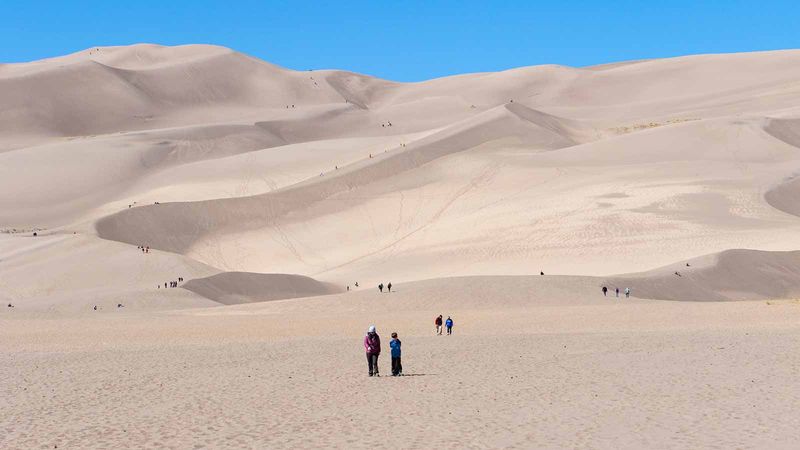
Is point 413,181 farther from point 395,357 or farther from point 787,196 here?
point 395,357

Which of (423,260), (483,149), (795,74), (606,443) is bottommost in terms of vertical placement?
(606,443)

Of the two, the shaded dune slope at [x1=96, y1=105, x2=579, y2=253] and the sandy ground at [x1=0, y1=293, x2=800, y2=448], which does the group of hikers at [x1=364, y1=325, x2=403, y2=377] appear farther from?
the shaded dune slope at [x1=96, y1=105, x2=579, y2=253]

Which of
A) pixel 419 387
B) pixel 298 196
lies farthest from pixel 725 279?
pixel 298 196

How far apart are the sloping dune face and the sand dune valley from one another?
32cm

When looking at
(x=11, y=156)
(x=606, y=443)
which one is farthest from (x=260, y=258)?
(x=606, y=443)

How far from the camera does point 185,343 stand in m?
26.0

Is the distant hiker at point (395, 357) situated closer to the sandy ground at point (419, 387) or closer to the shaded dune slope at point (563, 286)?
the sandy ground at point (419, 387)

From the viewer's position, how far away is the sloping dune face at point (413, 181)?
5488 centimetres

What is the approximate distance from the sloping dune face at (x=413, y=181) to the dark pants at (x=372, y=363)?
23839 millimetres

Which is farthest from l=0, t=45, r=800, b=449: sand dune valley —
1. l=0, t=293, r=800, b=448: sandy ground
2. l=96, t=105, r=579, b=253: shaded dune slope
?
l=96, t=105, r=579, b=253: shaded dune slope

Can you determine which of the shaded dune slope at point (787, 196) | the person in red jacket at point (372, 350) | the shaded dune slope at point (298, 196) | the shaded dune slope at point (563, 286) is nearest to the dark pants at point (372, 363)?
the person in red jacket at point (372, 350)

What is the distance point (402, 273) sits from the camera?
52.3 metres

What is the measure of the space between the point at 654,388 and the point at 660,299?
24827 millimetres

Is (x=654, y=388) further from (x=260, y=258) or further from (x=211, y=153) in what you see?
(x=211, y=153)
